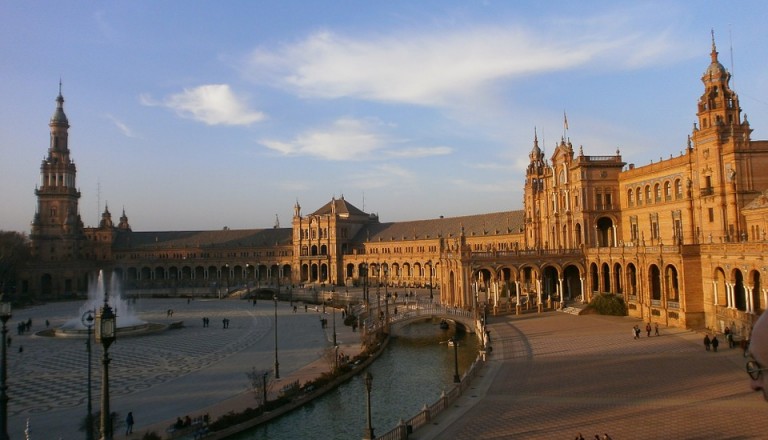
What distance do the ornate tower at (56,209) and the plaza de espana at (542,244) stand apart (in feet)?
0.84

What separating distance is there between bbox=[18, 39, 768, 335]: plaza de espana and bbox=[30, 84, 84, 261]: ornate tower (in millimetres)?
256

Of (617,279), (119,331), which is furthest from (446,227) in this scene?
(119,331)

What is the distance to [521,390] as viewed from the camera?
30031 millimetres

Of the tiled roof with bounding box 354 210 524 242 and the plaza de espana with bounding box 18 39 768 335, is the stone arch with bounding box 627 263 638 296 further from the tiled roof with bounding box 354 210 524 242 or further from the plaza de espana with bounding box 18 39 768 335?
the tiled roof with bounding box 354 210 524 242

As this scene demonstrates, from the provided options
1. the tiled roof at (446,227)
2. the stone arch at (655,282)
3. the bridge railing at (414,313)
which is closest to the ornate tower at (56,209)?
the tiled roof at (446,227)

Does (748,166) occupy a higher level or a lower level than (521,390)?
higher

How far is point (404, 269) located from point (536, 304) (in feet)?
184

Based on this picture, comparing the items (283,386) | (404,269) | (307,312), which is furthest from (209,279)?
(283,386)

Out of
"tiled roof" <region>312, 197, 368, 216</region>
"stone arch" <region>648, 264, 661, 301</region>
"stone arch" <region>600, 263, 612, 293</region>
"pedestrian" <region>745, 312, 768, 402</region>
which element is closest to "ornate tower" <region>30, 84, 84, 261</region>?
"tiled roof" <region>312, 197, 368, 216</region>

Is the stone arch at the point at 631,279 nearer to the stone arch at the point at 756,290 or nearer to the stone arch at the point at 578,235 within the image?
the stone arch at the point at 578,235

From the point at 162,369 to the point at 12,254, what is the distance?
294 feet

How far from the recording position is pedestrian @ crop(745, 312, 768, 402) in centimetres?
408

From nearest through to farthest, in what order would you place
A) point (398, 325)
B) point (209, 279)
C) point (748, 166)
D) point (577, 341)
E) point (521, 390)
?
point (521, 390), point (577, 341), point (748, 166), point (398, 325), point (209, 279)

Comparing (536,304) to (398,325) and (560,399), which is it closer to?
(398,325)
